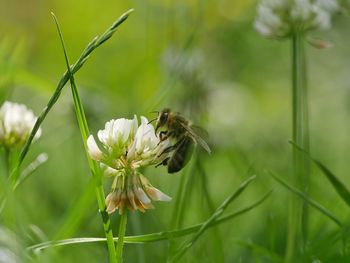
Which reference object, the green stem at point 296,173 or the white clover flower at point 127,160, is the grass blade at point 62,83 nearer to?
the white clover flower at point 127,160

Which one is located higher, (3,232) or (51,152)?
(51,152)

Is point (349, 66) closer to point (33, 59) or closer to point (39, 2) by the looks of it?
point (33, 59)

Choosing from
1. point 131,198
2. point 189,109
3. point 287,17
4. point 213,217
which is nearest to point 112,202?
point 131,198

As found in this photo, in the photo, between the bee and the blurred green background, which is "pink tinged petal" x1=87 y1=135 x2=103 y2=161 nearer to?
the blurred green background

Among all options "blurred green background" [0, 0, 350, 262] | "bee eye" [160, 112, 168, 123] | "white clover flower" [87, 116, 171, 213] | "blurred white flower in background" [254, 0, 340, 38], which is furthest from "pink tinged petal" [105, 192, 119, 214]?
"blurred white flower in background" [254, 0, 340, 38]

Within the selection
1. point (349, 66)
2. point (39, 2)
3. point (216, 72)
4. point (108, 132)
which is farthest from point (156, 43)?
point (108, 132)

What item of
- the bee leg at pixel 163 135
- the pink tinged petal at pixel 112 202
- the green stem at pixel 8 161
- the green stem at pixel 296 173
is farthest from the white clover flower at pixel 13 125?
the green stem at pixel 296 173

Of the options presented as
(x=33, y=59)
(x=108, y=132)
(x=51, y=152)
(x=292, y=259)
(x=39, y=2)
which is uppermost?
(x=39, y=2)
